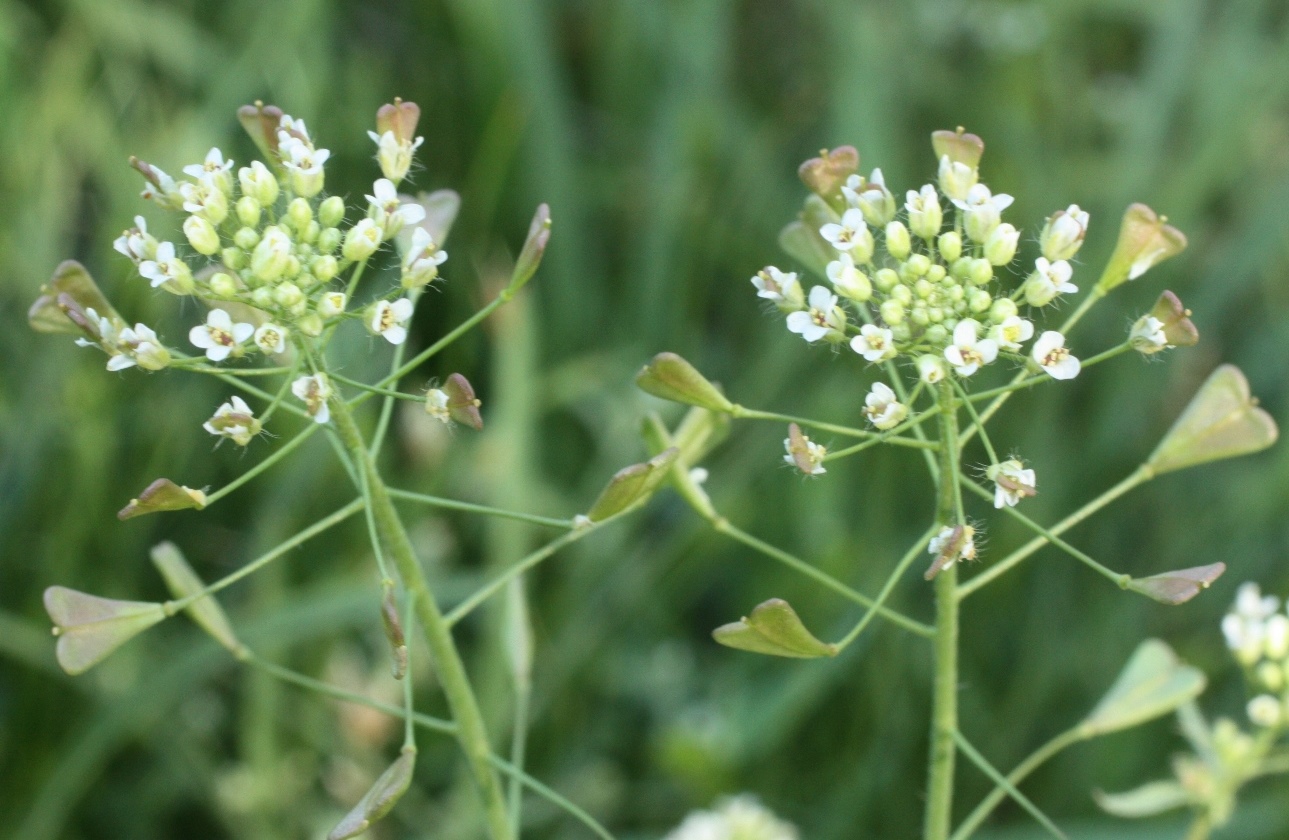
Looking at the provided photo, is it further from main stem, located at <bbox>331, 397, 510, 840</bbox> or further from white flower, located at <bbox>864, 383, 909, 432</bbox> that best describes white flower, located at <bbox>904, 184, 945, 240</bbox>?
main stem, located at <bbox>331, 397, 510, 840</bbox>

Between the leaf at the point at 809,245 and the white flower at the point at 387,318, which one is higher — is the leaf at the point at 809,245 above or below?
above

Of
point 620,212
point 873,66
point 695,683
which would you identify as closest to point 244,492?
point 695,683

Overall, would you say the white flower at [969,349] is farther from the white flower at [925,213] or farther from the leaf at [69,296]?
the leaf at [69,296]

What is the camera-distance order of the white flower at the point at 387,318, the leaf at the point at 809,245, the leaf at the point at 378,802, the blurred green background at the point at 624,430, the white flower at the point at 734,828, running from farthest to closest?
the blurred green background at the point at 624,430 → the white flower at the point at 734,828 → the leaf at the point at 809,245 → the white flower at the point at 387,318 → the leaf at the point at 378,802

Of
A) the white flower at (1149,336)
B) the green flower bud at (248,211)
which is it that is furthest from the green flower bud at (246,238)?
the white flower at (1149,336)

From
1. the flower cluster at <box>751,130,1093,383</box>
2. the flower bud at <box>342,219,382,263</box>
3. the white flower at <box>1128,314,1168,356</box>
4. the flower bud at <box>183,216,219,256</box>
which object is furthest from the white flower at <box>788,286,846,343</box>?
the flower bud at <box>183,216,219,256</box>

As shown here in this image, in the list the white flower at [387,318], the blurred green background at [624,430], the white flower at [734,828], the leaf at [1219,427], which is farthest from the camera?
the blurred green background at [624,430]

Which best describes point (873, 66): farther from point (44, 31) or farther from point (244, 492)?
point (44, 31)

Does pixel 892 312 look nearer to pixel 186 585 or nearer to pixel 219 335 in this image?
pixel 219 335
